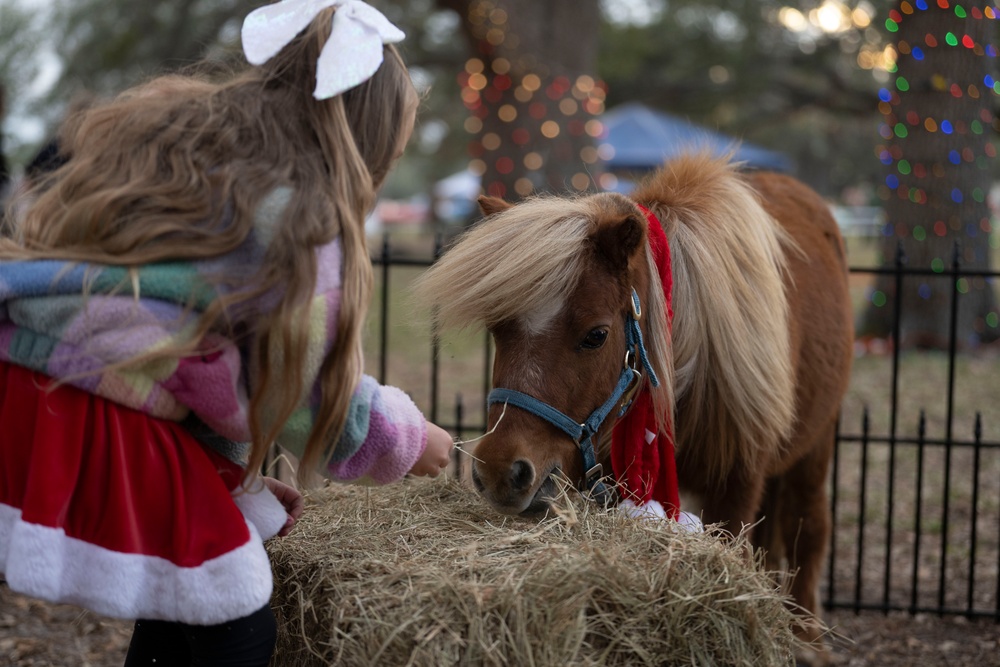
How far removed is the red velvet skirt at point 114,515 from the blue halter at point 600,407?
77 centimetres

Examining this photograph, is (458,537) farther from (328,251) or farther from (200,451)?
(328,251)

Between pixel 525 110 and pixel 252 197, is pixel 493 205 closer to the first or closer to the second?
pixel 252 197

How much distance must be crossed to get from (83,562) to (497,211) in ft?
5.07

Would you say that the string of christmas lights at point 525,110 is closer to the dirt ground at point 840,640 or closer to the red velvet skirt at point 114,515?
the dirt ground at point 840,640

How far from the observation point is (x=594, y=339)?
2.27 m

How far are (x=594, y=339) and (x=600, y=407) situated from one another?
0.58 feet

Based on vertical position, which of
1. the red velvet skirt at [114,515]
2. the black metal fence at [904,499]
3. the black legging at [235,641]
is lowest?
the black metal fence at [904,499]

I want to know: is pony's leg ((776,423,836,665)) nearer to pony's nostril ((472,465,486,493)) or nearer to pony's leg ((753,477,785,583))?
pony's leg ((753,477,785,583))

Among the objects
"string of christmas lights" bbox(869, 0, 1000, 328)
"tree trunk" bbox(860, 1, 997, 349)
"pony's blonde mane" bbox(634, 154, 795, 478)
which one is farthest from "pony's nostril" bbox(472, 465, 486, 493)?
"string of christmas lights" bbox(869, 0, 1000, 328)

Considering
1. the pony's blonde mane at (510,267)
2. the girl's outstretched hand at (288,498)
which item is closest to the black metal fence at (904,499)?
the pony's blonde mane at (510,267)

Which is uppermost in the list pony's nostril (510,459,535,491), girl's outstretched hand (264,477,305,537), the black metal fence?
pony's nostril (510,459,535,491)

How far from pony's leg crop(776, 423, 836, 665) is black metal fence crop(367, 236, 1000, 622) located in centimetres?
32

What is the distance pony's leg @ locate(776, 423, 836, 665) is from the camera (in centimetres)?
358

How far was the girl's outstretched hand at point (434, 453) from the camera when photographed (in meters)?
1.88
